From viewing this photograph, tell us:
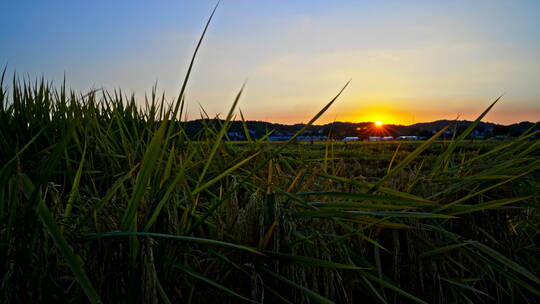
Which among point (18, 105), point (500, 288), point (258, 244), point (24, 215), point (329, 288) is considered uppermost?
point (18, 105)

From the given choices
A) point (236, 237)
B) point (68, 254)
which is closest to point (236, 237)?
point (236, 237)

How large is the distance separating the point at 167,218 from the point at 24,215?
0.31 m

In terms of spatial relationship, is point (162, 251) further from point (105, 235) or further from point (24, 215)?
point (24, 215)

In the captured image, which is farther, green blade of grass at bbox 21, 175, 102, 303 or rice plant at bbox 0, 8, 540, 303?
rice plant at bbox 0, 8, 540, 303

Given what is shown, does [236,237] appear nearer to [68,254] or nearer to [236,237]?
[236,237]

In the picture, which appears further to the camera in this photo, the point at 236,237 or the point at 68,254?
the point at 236,237

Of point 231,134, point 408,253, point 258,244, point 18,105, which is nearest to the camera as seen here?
point 258,244

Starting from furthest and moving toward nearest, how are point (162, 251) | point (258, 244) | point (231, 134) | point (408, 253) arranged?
point (231, 134)
point (408, 253)
point (258, 244)
point (162, 251)

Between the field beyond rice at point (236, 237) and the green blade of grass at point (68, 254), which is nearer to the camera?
the green blade of grass at point (68, 254)

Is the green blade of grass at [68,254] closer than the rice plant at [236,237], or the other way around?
the green blade of grass at [68,254]

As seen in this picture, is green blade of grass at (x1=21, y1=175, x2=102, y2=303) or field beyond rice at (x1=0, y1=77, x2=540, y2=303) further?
field beyond rice at (x1=0, y1=77, x2=540, y2=303)

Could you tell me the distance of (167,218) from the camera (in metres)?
1.00

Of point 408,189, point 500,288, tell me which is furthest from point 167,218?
point 500,288

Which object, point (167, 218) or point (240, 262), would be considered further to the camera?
point (240, 262)
